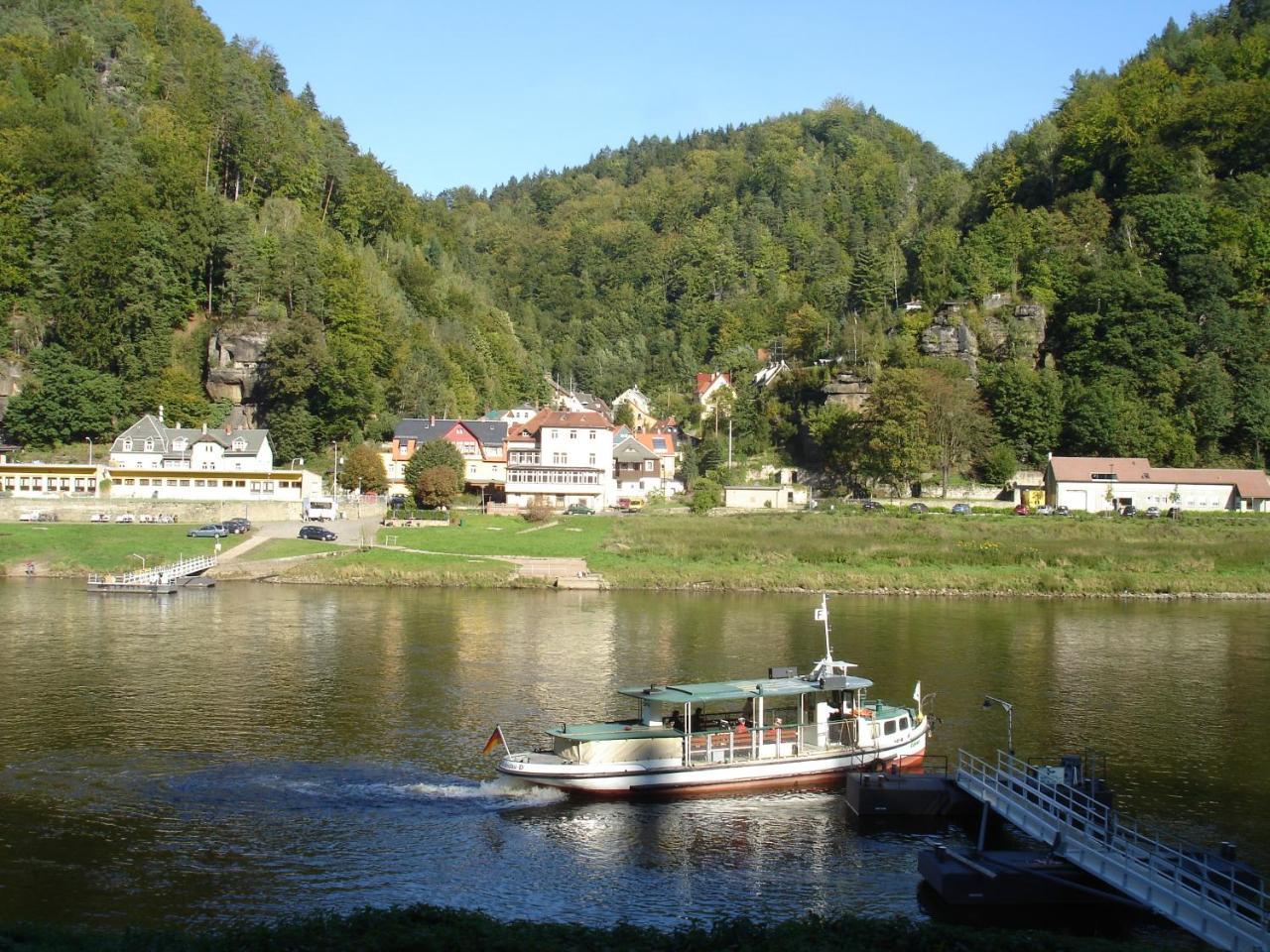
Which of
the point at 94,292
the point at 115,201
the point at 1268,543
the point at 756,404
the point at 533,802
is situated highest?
the point at 115,201

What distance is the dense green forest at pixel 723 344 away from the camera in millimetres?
88500

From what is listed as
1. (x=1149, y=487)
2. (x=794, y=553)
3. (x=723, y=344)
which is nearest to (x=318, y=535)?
(x=794, y=553)

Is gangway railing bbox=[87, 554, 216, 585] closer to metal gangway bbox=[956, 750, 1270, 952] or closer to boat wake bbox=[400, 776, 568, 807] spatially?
boat wake bbox=[400, 776, 568, 807]

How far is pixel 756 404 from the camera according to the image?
106 meters

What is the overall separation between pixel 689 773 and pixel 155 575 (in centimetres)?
4128

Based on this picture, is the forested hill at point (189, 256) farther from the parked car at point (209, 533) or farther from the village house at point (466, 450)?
the parked car at point (209, 533)

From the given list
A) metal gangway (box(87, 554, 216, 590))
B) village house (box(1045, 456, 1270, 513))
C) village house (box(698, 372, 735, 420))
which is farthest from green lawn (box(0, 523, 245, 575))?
village house (box(1045, 456, 1270, 513))

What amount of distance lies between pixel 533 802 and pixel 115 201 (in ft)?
292

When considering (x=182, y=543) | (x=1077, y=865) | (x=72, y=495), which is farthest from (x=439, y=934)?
(x=72, y=495)

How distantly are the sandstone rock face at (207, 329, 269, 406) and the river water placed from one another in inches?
1666

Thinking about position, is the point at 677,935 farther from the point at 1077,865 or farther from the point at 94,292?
the point at 94,292

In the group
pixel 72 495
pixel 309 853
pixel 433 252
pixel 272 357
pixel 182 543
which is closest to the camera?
pixel 309 853

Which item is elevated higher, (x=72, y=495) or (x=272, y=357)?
(x=272, y=357)

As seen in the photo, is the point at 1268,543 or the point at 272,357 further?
the point at 272,357
